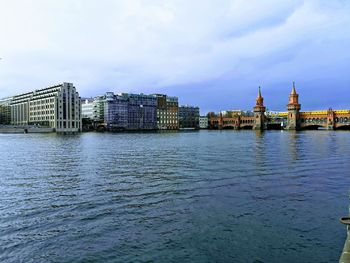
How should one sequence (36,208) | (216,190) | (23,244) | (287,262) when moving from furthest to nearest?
(216,190) → (36,208) → (23,244) → (287,262)

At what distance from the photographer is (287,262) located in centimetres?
1292

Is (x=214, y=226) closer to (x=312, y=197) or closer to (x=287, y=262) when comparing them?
(x=287, y=262)

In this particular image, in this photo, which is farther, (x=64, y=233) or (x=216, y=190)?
(x=216, y=190)

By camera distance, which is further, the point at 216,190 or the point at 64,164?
the point at 64,164

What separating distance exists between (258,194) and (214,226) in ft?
25.9

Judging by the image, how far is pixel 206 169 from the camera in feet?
119

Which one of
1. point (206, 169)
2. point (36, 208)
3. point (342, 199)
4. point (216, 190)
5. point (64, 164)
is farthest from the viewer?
point (64, 164)

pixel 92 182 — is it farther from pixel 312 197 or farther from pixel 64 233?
pixel 312 197

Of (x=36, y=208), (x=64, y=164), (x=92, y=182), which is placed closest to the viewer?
(x=36, y=208)

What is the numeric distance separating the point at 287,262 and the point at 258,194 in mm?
10962

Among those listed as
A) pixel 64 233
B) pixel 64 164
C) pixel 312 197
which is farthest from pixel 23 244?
pixel 64 164

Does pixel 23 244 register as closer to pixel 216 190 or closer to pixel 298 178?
pixel 216 190

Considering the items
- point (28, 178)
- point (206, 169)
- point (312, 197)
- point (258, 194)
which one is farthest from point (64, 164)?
point (312, 197)

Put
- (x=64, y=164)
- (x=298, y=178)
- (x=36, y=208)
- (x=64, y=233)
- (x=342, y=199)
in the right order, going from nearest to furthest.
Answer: (x=64, y=233) < (x=36, y=208) < (x=342, y=199) < (x=298, y=178) < (x=64, y=164)
